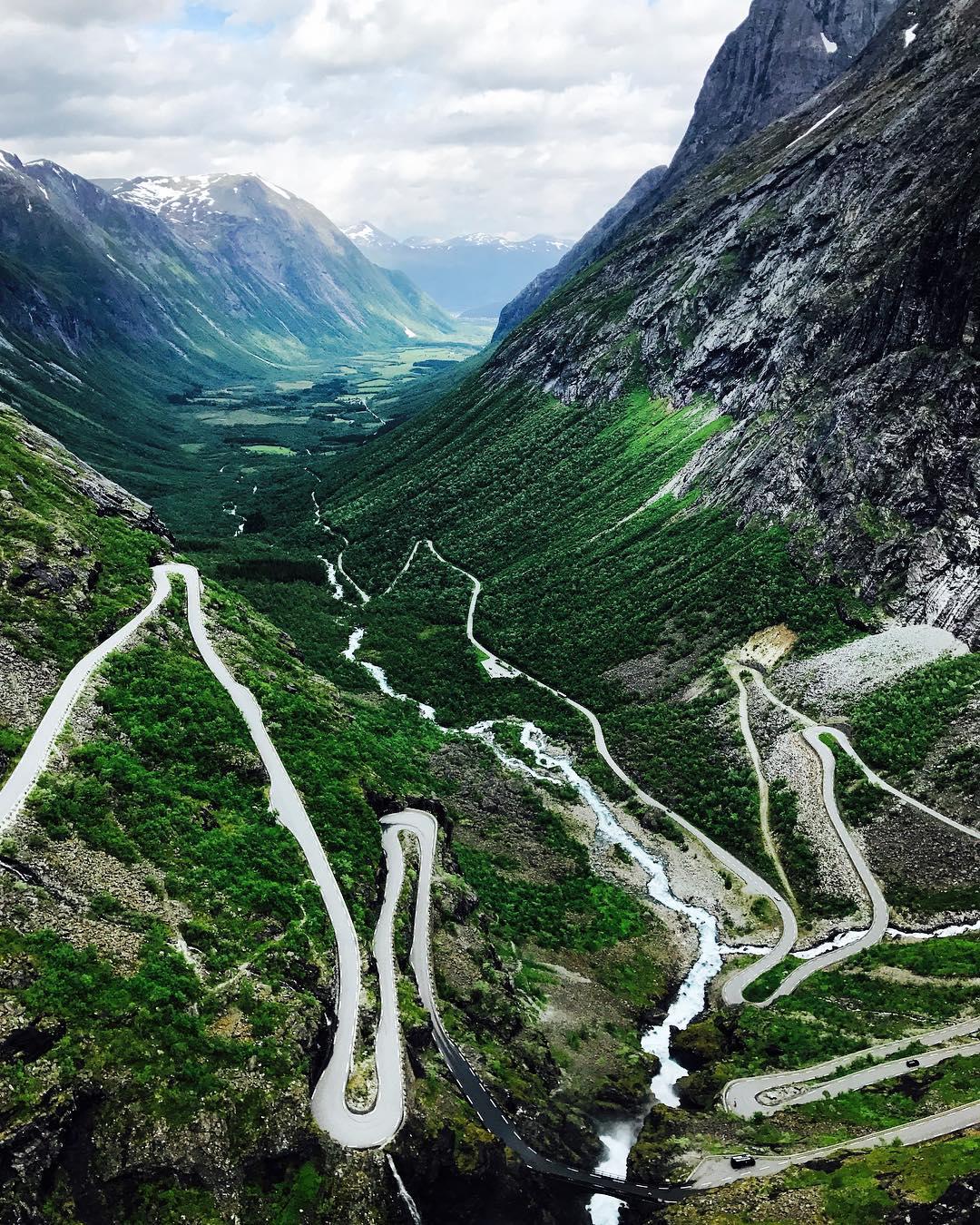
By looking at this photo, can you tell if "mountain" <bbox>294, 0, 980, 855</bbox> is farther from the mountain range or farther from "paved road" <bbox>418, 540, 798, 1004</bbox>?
"paved road" <bbox>418, 540, 798, 1004</bbox>

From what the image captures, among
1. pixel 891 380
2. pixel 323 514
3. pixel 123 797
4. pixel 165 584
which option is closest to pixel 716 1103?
pixel 123 797

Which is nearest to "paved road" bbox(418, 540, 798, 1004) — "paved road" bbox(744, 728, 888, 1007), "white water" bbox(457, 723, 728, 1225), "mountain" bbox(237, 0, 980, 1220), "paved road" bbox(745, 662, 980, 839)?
"mountain" bbox(237, 0, 980, 1220)

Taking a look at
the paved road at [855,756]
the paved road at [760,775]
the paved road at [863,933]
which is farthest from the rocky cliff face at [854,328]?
the paved road at [863,933]

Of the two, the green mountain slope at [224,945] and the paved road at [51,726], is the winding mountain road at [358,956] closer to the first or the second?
the paved road at [51,726]

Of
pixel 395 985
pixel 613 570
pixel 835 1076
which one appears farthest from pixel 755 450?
pixel 395 985

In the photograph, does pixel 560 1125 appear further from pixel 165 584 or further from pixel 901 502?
pixel 901 502
